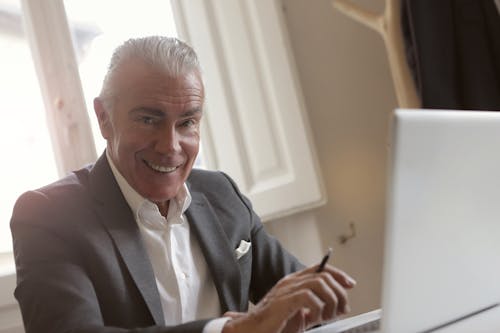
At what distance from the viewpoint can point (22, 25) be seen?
2.00 m

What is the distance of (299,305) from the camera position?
3.00 feet

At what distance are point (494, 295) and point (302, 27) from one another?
1.56 metres

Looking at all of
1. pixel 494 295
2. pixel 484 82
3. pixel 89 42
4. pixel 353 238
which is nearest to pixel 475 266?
pixel 494 295

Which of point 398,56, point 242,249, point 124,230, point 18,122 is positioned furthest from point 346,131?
point 124,230

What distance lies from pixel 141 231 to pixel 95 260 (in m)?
0.14

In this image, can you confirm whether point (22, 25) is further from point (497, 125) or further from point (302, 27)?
point (497, 125)

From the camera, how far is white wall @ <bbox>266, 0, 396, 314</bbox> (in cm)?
224

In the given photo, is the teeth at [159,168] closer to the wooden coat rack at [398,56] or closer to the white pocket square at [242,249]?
the white pocket square at [242,249]

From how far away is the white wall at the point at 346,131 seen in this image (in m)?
2.24

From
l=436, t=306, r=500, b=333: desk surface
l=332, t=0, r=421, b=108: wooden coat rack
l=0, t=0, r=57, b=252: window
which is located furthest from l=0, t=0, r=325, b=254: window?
l=436, t=306, r=500, b=333: desk surface

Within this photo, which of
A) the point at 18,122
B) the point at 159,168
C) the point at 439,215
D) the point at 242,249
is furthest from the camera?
the point at 18,122

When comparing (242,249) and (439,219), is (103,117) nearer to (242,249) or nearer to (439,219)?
(242,249)

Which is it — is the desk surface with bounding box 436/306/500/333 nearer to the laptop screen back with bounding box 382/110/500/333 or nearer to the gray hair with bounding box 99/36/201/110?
the laptop screen back with bounding box 382/110/500/333

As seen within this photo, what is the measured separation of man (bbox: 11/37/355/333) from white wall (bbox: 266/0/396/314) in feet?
A: 2.63
